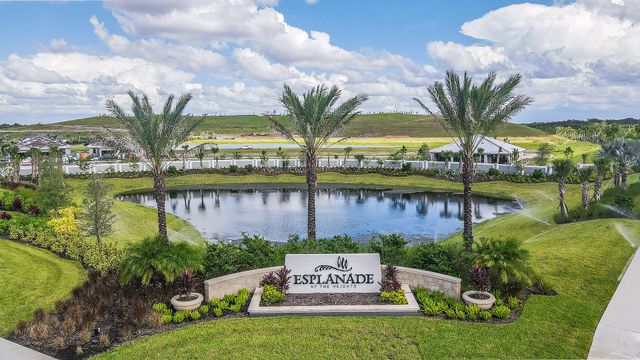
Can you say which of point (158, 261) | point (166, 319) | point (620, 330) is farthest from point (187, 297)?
point (620, 330)

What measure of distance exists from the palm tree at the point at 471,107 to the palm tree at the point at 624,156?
17.5m

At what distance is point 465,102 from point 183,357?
598 inches

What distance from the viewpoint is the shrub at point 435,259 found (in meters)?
17.0

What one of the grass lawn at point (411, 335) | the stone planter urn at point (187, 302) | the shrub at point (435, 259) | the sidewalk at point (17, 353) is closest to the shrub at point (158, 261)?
the stone planter urn at point (187, 302)

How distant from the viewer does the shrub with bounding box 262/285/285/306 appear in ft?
49.4

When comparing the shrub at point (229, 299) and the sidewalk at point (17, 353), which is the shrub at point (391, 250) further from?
the sidewalk at point (17, 353)

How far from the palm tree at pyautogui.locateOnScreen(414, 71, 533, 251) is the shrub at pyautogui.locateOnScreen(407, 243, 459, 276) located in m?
2.63

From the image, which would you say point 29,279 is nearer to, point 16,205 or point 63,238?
point 63,238

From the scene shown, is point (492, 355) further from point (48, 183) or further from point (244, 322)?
point (48, 183)

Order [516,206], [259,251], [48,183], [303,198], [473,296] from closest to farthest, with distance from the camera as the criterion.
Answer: [473,296], [259,251], [48,183], [516,206], [303,198]

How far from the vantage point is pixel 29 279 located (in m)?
18.0

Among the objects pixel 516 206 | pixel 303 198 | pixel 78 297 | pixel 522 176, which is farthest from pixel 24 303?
pixel 522 176

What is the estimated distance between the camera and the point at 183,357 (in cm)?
1192

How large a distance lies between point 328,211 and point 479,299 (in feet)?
81.1
